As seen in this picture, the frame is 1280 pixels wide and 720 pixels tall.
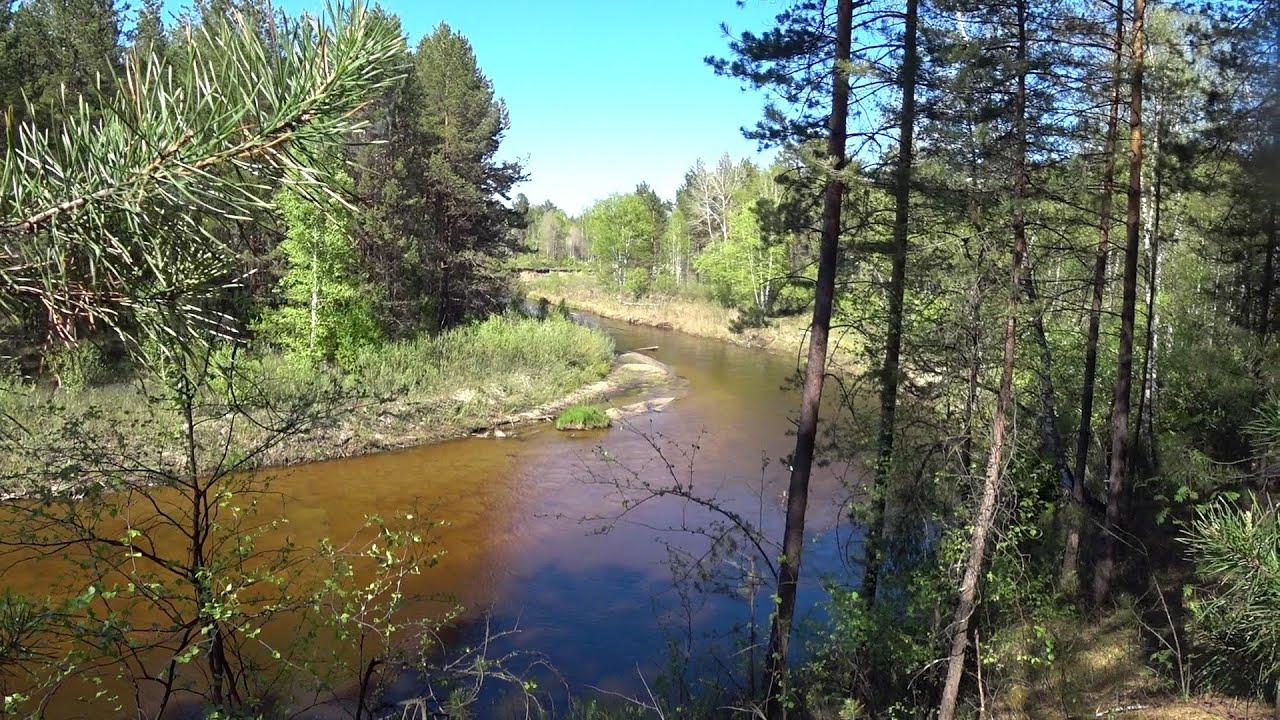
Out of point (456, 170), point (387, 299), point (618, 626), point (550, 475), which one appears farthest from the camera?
point (456, 170)

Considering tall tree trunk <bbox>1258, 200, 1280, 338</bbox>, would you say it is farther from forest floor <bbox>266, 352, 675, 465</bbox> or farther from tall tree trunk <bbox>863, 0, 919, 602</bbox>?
forest floor <bbox>266, 352, 675, 465</bbox>

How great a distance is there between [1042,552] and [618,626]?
6438 millimetres

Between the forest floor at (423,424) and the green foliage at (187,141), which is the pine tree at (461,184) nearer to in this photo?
the forest floor at (423,424)

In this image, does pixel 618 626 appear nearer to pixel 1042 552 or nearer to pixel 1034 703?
pixel 1034 703

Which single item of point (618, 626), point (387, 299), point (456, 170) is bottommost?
point (618, 626)

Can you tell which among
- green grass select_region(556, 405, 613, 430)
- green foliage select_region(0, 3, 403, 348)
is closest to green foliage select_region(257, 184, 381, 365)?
green grass select_region(556, 405, 613, 430)

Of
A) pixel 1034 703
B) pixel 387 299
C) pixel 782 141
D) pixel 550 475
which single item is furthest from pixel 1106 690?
pixel 387 299

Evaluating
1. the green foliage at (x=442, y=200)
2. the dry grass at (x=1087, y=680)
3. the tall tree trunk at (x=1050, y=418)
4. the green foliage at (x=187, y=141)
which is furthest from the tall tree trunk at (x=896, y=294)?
the green foliage at (x=442, y=200)

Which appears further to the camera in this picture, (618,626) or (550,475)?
(550,475)

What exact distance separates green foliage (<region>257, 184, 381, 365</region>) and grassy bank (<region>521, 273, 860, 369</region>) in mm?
14736

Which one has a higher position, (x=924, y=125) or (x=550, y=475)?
(x=924, y=125)

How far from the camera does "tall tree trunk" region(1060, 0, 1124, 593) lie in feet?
29.2

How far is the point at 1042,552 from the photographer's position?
10953 mm

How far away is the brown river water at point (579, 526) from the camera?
396 inches
